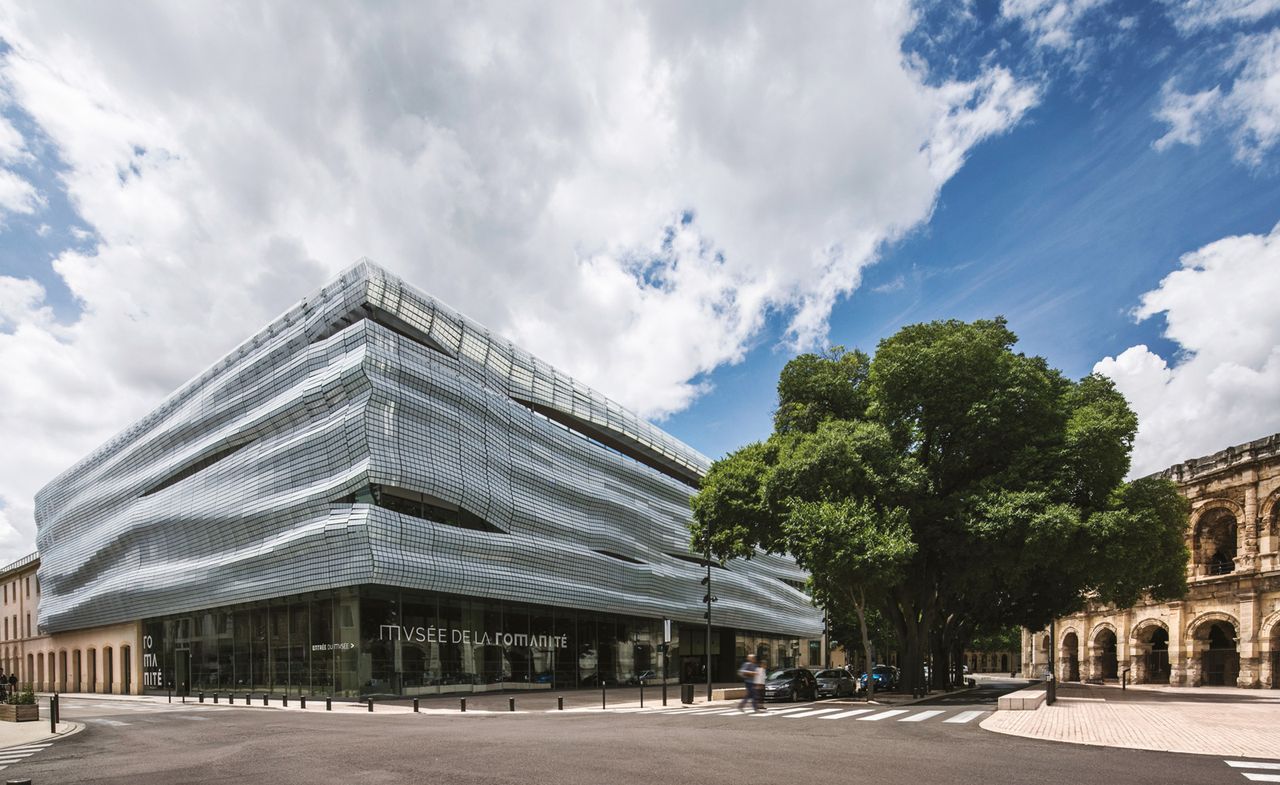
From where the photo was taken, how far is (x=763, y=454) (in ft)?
120

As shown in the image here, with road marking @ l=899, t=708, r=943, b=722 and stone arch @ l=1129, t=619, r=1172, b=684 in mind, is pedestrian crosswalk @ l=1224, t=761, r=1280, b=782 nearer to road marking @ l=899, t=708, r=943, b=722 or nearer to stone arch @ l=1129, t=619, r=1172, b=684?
road marking @ l=899, t=708, r=943, b=722

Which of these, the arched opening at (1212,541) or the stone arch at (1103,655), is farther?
the stone arch at (1103,655)

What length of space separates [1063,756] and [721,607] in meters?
49.8

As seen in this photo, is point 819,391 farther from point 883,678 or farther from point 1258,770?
point 1258,770

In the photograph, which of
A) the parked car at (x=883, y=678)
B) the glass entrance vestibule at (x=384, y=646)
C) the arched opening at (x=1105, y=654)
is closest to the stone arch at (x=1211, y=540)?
the arched opening at (x=1105, y=654)

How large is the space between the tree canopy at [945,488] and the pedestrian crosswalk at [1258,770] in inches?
601

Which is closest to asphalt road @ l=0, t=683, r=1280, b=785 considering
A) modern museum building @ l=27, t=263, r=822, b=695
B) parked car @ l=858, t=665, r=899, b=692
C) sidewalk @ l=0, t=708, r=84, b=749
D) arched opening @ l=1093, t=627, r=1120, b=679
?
sidewalk @ l=0, t=708, r=84, b=749

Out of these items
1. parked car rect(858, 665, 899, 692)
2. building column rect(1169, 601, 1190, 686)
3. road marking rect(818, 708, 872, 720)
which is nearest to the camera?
road marking rect(818, 708, 872, 720)

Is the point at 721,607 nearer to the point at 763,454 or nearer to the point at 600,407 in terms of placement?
the point at 600,407

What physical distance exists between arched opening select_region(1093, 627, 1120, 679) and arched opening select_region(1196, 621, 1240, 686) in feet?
39.7

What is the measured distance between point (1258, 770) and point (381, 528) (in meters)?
34.0

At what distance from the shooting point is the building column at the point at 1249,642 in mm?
46219

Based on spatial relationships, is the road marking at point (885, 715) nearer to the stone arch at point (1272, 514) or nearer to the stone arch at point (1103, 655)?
the stone arch at point (1272, 514)

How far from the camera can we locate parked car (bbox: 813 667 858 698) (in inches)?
1490
